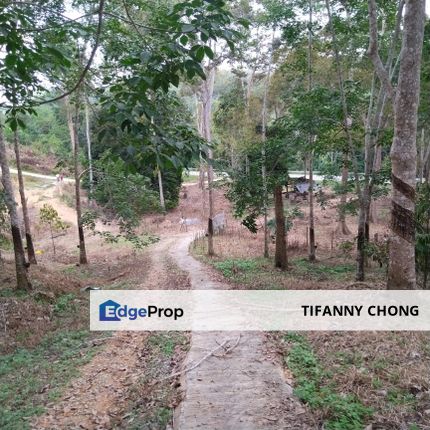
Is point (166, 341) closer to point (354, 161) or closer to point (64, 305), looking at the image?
point (64, 305)

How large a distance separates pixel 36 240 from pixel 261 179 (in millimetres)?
17602

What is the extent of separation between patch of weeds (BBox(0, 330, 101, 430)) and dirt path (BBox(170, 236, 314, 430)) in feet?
5.95

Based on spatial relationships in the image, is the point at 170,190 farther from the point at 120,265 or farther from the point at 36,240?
the point at 120,265

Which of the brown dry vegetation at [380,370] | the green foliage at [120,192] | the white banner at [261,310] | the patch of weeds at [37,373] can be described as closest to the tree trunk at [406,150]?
the white banner at [261,310]

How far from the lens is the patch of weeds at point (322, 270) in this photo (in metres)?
12.5

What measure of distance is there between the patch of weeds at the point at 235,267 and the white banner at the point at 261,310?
107 inches

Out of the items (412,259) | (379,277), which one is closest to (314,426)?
(412,259)

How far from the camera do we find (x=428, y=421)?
3727 mm

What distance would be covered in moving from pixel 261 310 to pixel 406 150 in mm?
3936

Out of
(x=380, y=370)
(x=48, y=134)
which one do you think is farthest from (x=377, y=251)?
(x=48, y=134)

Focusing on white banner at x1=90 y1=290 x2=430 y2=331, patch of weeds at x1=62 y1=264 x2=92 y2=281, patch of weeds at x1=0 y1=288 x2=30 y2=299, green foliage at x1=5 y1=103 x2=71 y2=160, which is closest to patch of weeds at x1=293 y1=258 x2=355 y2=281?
white banner at x1=90 y1=290 x2=430 y2=331

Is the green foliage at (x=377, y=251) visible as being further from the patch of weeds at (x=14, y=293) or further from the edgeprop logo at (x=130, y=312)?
the patch of weeds at (x=14, y=293)

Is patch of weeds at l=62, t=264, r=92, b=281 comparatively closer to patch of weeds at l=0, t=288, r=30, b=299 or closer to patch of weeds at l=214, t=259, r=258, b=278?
patch of weeds at l=0, t=288, r=30, b=299

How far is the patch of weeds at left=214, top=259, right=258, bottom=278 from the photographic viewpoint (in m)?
12.6
